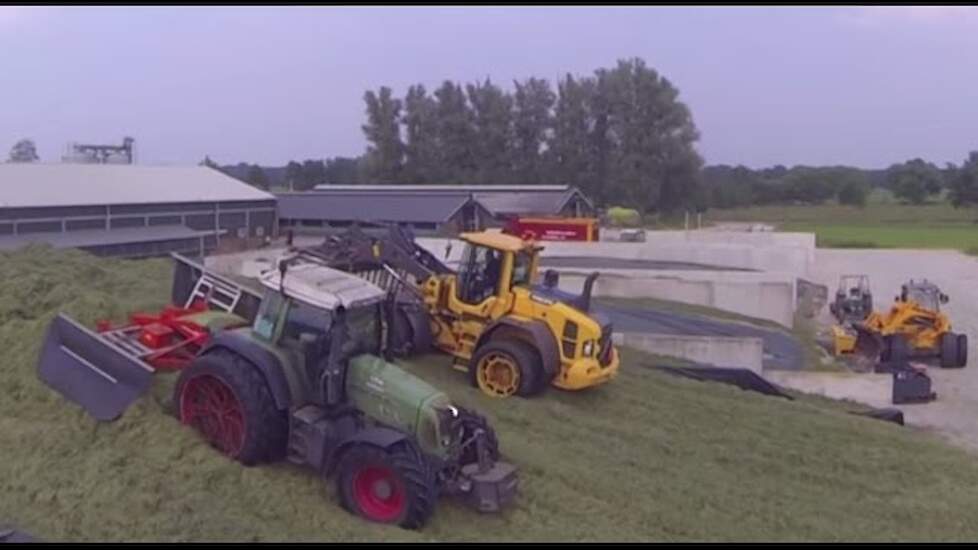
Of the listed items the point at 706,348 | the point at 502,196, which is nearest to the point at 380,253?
the point at 706,348

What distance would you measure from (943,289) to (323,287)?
30.5 m

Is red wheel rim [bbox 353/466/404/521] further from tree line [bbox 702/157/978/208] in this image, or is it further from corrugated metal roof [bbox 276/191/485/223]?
tree line [bbox 702/157/978/208]

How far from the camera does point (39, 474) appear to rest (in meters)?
8.12

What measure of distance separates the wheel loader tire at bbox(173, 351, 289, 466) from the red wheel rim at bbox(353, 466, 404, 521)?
2.64ft

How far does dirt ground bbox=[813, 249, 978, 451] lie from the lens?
55.3 feet

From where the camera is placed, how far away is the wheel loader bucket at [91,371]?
887 cm

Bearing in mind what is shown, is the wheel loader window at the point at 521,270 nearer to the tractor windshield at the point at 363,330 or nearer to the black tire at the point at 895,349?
the tractor windshield at the point at 363,330

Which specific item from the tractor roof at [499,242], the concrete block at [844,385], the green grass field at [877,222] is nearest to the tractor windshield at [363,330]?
the tractor roof at [499,242]

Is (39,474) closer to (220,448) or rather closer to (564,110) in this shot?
(220,448)

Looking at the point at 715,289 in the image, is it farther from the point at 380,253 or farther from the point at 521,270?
the point at 380,253

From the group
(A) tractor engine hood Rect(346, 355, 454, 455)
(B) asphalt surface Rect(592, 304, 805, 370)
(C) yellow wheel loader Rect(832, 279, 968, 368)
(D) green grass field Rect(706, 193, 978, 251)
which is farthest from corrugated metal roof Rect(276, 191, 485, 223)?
(A) tractor engine hood Rect(346, 355, 454, 455)

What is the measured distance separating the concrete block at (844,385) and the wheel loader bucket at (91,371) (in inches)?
429

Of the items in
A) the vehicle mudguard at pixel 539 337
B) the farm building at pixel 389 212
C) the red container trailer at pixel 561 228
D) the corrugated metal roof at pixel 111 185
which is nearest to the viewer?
the vehicle mudguard at pixel 539 337
